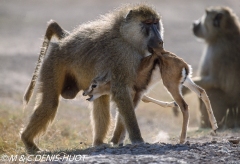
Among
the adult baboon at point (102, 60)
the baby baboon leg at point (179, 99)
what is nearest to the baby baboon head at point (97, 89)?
the adult baboon at point (102, 60)

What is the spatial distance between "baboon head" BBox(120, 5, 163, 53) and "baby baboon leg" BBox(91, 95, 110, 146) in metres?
1.01

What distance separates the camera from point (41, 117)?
712 cm

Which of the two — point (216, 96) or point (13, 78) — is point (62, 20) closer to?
point (13, 78)

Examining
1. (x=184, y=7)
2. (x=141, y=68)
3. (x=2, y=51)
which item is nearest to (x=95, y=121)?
(x=141, y=68)

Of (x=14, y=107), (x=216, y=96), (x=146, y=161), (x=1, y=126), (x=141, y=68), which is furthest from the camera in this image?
(x=14, y=107)

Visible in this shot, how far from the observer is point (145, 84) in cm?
693

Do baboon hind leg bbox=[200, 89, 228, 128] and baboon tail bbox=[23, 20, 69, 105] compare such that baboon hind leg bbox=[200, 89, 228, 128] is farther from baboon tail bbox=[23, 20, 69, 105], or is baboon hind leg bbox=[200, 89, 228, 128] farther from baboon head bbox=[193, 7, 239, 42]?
baboon tail bbox=[23, 20, 69, 105]

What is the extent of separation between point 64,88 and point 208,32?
12.9 feet

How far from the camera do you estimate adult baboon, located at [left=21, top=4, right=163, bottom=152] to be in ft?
21.6

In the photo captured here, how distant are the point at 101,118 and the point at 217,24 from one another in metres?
3.56

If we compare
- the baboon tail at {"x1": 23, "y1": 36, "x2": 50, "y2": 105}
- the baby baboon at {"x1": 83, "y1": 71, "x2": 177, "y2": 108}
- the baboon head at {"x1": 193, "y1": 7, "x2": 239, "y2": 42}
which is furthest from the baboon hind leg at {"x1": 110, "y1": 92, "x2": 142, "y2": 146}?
the baboon head at {"x1": 193, "y1": 7, "x2": 239, "y2": 42}

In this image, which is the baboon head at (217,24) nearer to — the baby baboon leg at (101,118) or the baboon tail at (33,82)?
the baby baboon leg at (101,118)

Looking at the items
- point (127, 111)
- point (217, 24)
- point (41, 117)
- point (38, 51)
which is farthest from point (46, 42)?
point (38, 51)

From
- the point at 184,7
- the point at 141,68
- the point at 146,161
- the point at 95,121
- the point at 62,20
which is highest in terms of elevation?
the point at 184,7
